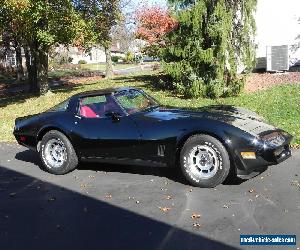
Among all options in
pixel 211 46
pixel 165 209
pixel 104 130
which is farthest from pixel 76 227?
pixel 211 46

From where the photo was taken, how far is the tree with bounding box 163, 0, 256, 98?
14.5 metres

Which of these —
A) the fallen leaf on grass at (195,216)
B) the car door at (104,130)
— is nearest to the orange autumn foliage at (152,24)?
the car door at (104,130)

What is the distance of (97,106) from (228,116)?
86.0 inches

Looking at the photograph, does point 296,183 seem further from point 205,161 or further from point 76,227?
point 76,227

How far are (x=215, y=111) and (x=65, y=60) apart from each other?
55.2 meters

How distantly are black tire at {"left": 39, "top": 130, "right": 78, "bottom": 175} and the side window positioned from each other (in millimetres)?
Result: 561

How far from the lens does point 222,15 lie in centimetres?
1438

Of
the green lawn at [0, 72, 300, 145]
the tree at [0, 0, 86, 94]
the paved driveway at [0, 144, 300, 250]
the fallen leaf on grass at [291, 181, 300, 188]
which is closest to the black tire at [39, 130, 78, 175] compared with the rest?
the paved driveway at [0, 144, 300, 250]

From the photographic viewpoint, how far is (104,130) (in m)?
6.98

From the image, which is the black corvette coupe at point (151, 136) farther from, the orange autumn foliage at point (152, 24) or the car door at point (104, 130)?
the orange autumn foliage at point (152, 24)

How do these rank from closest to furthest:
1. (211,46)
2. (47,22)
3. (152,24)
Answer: (211,46) → (47,22) → (152,24)

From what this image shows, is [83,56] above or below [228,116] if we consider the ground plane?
above

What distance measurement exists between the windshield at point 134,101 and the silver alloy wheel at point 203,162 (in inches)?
53.1

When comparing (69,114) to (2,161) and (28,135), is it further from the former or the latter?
(2,161)
